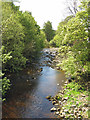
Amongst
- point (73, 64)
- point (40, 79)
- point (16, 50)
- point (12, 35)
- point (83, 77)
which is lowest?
point (40, 79)

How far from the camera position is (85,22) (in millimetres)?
7398

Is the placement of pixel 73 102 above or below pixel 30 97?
above

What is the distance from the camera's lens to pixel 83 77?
370 inches

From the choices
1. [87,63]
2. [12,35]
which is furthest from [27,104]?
[12,35]

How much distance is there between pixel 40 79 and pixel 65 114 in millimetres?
6659

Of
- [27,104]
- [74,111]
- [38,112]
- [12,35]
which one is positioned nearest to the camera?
[74,111]

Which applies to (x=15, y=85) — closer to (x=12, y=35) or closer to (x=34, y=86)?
(x=34, y=86)

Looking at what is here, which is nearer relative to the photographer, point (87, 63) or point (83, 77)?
point (87, 63)

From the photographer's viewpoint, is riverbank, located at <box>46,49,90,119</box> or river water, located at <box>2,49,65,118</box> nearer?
riverbank, located at <box>46,49,90,119</box>

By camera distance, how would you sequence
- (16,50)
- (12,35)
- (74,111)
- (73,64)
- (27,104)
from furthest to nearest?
(16,50)
(12,35)
(73,64)
(27,104)
(74,111)

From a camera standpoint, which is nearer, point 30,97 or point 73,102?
point 73,102

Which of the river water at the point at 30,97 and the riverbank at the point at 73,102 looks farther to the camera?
the river water at the point at 30,97

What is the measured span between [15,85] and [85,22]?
28.2ft

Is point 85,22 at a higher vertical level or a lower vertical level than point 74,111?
higher
